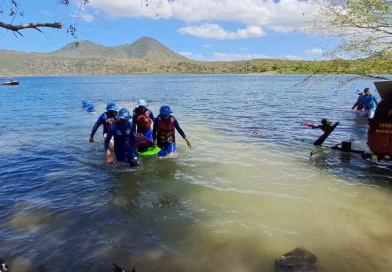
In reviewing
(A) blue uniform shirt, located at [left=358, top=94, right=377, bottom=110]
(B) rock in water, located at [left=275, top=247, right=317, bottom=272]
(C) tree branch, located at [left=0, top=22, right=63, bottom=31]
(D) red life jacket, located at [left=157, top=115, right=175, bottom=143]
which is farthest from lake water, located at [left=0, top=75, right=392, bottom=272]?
(A) blue uniform shirt, located at [left=358, top=94, right=377, bottom=110]

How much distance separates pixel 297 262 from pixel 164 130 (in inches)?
238

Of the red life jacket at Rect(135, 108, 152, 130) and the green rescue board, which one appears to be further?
the red life jacket at Rect(135, 108, 152, 130)

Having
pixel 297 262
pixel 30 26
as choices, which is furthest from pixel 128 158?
pixel 297 262

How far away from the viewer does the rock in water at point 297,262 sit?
4648 millimetres

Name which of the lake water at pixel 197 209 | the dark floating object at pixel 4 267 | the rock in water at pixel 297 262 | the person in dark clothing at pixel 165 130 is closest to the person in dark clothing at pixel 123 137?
the lake water at pixel 197 209

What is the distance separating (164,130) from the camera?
9.87m

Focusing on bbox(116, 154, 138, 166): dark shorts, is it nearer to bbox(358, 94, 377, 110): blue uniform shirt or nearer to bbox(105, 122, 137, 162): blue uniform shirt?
bbox(105, 122, 137, 162): blue uniform shirt

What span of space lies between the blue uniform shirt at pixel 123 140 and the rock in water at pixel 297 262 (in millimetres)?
5322

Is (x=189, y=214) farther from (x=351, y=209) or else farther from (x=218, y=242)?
(x=351, y=209)

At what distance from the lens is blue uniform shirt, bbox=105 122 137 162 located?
8.70 metres

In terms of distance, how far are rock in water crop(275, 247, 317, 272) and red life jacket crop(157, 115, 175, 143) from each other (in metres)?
5.73

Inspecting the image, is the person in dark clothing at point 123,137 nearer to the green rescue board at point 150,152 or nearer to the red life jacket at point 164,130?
the red life jacket at point 164,130

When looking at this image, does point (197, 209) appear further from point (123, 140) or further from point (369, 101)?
point (369, 101)

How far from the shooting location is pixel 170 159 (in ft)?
34.8
